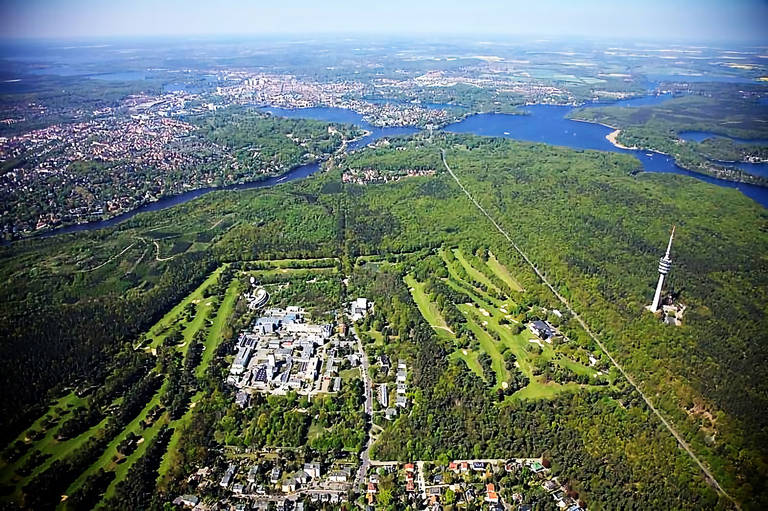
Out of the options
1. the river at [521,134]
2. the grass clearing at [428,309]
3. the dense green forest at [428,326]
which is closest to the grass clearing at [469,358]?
the dense green forest at [428,326]

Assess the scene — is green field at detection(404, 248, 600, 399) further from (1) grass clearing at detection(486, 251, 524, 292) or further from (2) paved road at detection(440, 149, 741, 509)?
(2) paved road at detection(440, 149, 741, 509)

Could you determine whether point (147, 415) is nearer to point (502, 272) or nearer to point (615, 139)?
point (502, 272)

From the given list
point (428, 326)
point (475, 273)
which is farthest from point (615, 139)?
point (428, 326)

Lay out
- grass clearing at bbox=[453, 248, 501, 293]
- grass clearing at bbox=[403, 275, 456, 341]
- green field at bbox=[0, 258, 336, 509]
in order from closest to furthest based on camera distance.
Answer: green field at bbox=[0, 258, 336, 509] < grass clearing at bbox=[403, 275, 456, 341] < grass clearing at bbox=[453, 248, 501, 293]

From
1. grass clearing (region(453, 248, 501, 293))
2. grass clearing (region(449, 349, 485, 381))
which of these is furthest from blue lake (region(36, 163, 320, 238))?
grass clearing (region(449, 349, 485, 381))

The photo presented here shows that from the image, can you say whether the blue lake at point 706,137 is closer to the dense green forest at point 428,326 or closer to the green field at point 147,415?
the dense green forest at point 428,326
